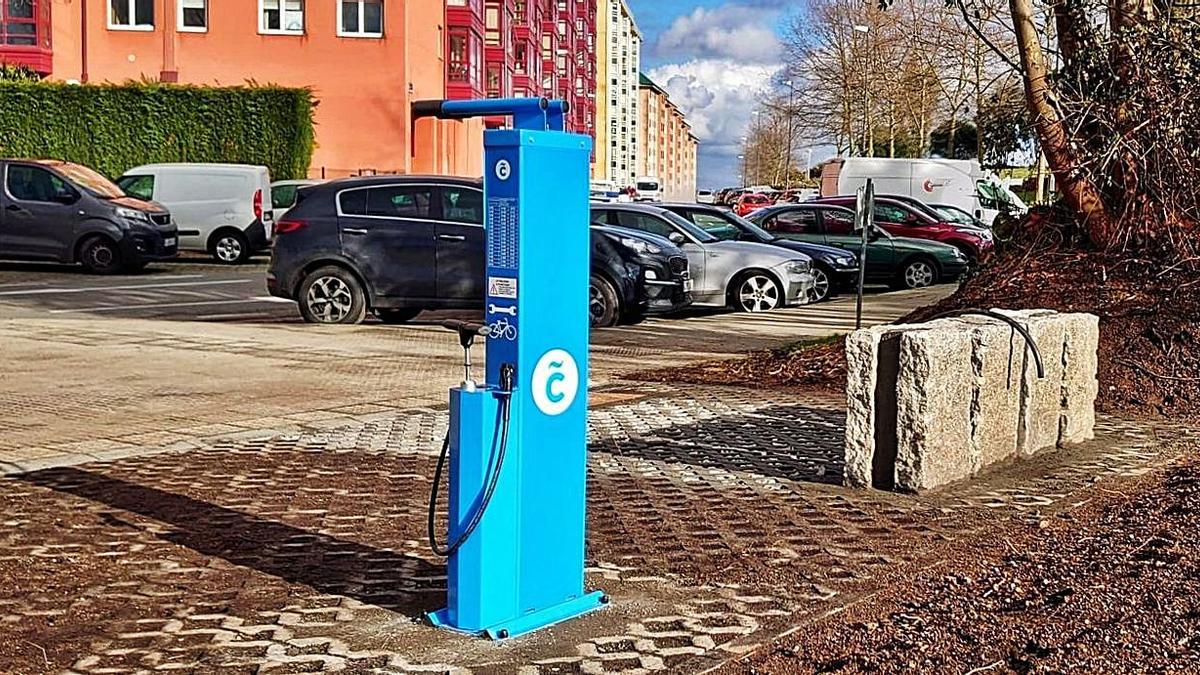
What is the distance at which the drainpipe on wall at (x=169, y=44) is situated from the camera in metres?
42.8

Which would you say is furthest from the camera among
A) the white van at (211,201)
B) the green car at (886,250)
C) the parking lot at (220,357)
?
the white van at (211,201)

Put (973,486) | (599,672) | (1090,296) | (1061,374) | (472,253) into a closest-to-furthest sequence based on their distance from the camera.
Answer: (599,672)
(973,486)
(1061,374)
(1090,296)
(472,253)

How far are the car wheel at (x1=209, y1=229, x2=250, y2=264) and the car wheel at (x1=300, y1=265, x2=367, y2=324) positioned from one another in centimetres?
1291

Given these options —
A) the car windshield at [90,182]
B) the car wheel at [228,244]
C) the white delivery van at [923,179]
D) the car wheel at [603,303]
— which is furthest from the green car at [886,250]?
the white delivery van at [923,179]

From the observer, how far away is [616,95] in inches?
5600

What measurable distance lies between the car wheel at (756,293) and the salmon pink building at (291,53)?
80.1 feet

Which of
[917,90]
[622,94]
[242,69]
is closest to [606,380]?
[242,69]

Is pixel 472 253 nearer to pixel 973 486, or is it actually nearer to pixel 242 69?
pixel 973 486

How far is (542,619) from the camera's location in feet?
16.9

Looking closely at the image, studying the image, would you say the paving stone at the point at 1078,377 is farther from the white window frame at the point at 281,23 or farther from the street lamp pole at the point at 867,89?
the street lamp pole at the point at 867,89

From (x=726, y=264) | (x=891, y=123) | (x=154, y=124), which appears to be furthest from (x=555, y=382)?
(x=891, y=123)

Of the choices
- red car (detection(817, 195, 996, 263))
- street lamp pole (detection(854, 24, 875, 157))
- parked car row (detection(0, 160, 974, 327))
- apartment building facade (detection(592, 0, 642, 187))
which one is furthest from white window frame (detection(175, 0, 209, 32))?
apartment building facade (detection(592, 0, 642, 187))

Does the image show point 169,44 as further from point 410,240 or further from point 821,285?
point 410,240

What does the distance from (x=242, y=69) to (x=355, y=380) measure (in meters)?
32.7
